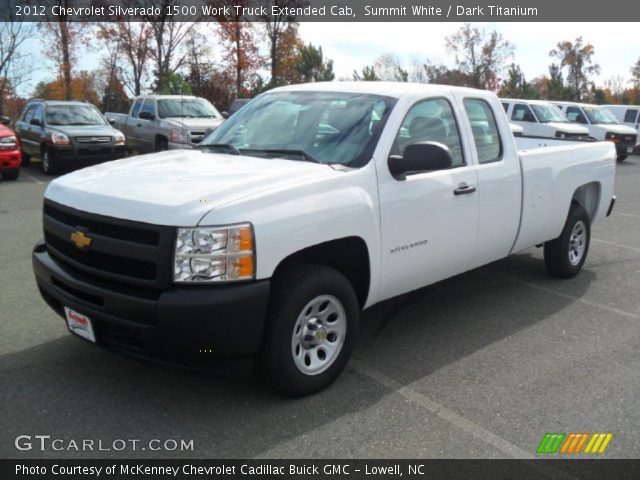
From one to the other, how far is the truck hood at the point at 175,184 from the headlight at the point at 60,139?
10324mm

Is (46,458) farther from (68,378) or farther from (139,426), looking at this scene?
(68,378)

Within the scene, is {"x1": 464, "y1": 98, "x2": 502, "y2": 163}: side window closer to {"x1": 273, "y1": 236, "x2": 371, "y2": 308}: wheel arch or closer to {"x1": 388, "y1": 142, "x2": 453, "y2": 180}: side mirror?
{"x1": 388, "y1": 142, "x2": 453, "y2": 180}: side mirror

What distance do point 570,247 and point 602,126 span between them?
17038 mm

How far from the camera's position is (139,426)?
11.0 ft

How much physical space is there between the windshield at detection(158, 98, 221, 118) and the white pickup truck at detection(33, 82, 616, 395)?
10.9m

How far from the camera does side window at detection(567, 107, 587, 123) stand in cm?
2208

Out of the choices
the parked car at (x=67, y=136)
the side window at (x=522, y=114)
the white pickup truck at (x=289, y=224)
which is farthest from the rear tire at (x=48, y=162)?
the side window at (x=522, y=114)

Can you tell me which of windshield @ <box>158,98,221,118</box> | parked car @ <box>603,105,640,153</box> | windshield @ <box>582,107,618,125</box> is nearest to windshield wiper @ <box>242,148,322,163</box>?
windshield @ <box>158,98,221,118</box>

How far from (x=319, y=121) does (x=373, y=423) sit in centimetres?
212

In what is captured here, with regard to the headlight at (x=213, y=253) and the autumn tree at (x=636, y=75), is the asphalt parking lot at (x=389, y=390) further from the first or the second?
the autumn tree at (x=636, y=75)

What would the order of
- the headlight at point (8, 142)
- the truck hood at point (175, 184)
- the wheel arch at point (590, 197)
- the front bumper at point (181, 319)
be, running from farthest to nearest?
the headlight at point (8, 142) < the wheel arch at point (590, 197) < the truck hood at point (175, 184) < the front bumper at point (181, 319)

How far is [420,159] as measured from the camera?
390 cm

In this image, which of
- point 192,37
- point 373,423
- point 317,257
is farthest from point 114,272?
point 192,37

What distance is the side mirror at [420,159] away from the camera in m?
3.89
